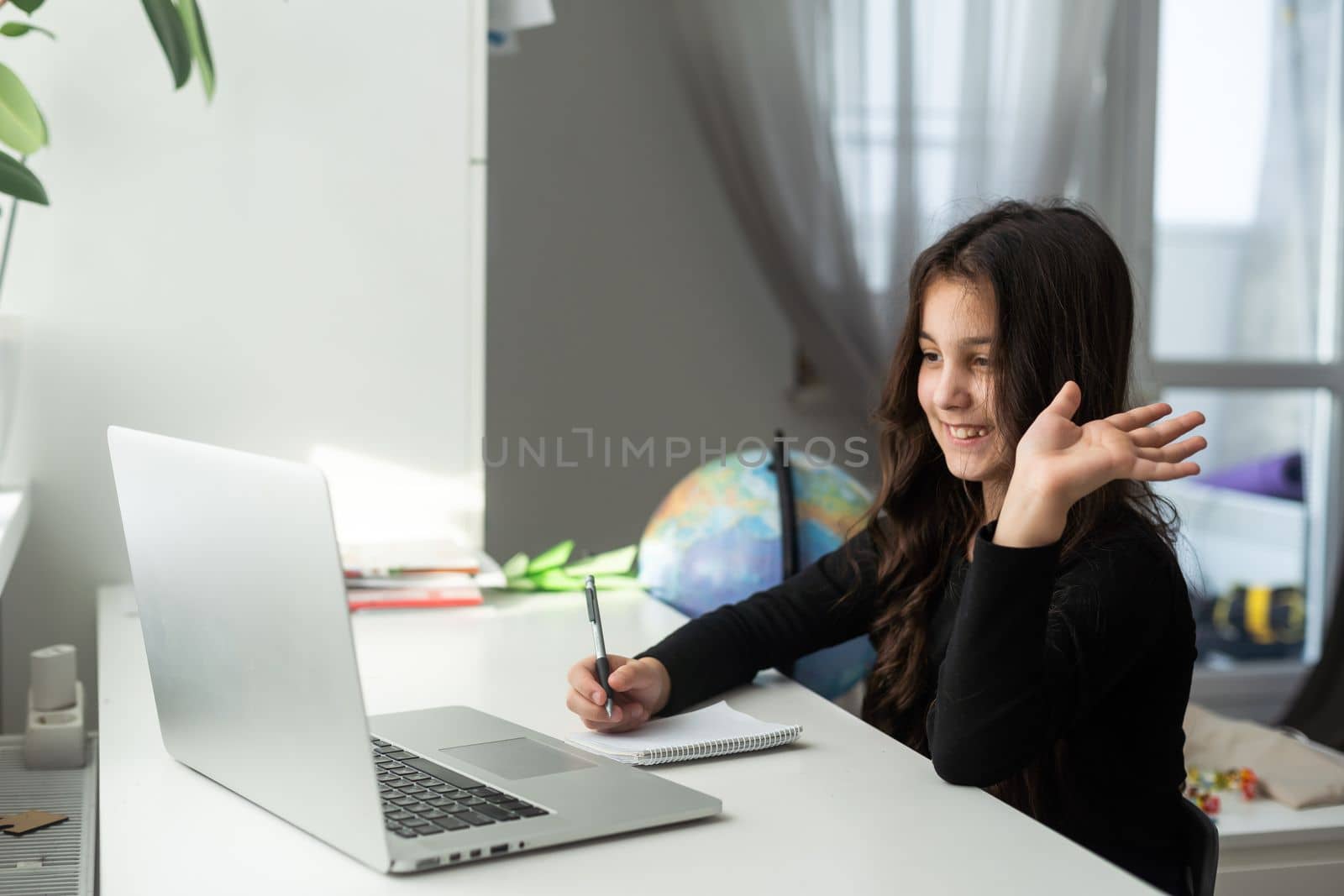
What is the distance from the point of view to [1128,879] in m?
0.77

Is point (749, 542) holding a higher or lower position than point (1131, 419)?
lower

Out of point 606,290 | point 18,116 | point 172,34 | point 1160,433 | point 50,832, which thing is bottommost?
point 50,832

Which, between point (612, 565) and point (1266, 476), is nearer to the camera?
point (612, 565)

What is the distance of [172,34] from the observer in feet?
5.01

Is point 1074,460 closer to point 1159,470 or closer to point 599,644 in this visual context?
point 1159,470

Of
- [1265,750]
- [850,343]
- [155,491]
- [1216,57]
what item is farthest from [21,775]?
[1216,57]

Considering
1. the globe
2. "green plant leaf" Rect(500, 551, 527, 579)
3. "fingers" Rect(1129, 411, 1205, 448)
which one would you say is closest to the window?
the globe

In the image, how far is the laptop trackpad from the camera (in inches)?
37.2

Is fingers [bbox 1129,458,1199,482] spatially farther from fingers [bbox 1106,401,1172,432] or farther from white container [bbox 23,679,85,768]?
white container [bbox 23,679,85,768]

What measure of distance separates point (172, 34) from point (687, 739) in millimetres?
1069

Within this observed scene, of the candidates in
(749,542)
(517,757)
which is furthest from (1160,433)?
(749,542)

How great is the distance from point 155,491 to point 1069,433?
67 cm

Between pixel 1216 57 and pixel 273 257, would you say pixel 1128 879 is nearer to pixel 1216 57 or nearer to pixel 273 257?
pixel 273 257

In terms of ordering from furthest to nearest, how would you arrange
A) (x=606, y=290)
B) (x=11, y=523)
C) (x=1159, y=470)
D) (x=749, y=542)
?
(x=606, y=290) → (x=749, y=542) → (x=11, y=523) → (x=1159, y=470)
